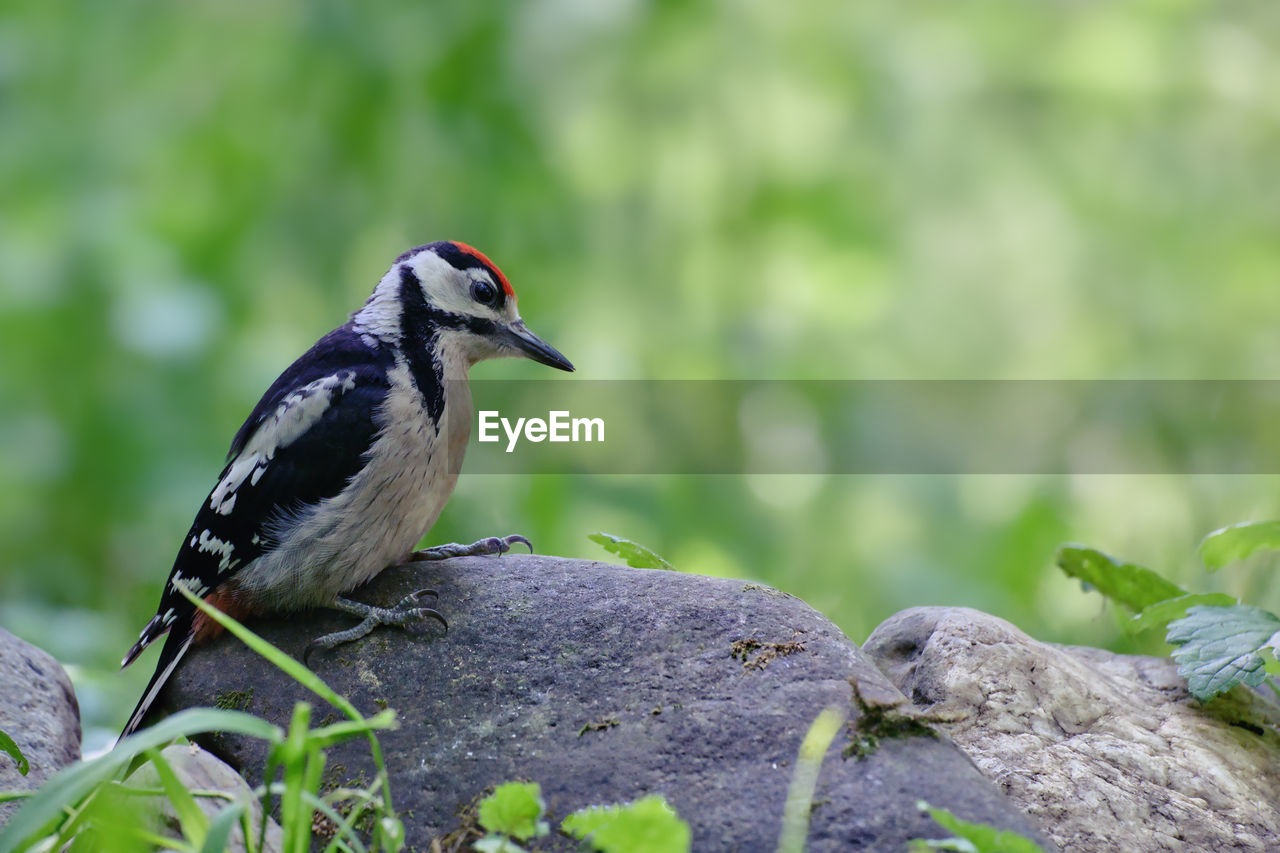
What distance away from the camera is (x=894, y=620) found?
2.55 metres

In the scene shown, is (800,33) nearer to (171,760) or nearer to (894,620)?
(894,620)

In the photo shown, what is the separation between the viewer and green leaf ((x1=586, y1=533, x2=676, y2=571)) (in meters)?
2.49

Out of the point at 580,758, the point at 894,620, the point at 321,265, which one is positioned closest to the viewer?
the point at 580,758

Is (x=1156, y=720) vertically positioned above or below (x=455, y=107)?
below

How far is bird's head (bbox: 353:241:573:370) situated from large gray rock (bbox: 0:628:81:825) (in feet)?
3.54

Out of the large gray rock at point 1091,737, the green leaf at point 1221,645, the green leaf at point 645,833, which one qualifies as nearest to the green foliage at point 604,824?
the green leaf at point 645,833

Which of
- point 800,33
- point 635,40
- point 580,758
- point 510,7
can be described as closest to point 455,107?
point 510,7

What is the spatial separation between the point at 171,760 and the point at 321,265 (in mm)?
3048

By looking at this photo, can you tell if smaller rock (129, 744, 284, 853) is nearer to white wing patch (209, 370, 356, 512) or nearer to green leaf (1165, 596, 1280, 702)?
white wing patch (209, 370, 356, 512)

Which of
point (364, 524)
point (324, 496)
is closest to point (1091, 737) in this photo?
point (364, 524)

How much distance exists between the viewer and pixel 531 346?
9.56ft

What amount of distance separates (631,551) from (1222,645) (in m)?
1.27

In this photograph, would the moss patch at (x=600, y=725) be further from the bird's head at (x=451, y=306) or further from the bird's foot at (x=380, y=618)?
the bird's head at (x=451, y=306)

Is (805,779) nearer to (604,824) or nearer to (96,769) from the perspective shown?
(604,824)
